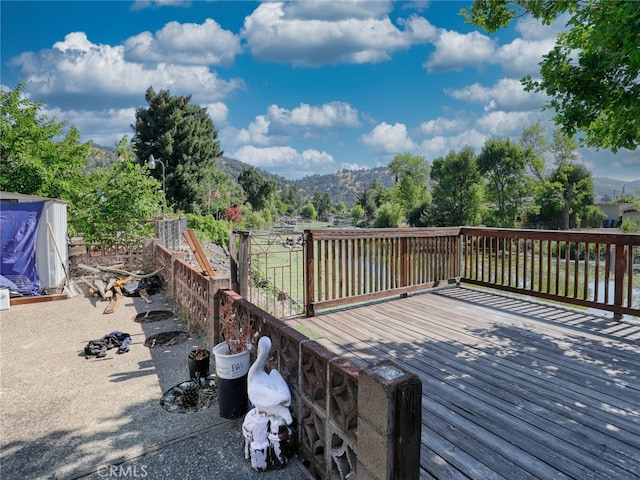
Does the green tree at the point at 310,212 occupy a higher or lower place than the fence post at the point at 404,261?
higher

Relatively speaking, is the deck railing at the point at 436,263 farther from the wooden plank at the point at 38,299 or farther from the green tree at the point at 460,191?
the green tree at the point at 460,191

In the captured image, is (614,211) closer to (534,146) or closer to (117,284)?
(534,146)

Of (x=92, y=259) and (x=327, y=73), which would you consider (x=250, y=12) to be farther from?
(x=327, y=73)

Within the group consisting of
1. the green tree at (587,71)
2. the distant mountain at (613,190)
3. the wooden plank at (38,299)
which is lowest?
the wooden plank at (38,299)

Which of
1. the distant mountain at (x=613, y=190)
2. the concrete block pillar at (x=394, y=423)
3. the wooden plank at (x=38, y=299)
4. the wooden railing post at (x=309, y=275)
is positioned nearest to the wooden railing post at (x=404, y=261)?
the wooden railing post at (x=309, y=275)

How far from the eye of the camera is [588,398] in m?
2.23

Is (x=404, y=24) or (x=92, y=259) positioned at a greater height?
(x=404, y=24)

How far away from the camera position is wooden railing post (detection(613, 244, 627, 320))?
3680mm

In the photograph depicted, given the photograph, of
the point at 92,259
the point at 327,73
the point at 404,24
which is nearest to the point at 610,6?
the point at 404,24

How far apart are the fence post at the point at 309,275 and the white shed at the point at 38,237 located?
543 centimetres

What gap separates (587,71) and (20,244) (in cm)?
861

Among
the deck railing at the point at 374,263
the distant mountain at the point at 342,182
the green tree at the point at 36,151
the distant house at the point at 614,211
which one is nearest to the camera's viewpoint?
the deck railing at the point at 374,263

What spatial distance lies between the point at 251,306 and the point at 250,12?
9394mm

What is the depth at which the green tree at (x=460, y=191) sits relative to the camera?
949 inches
